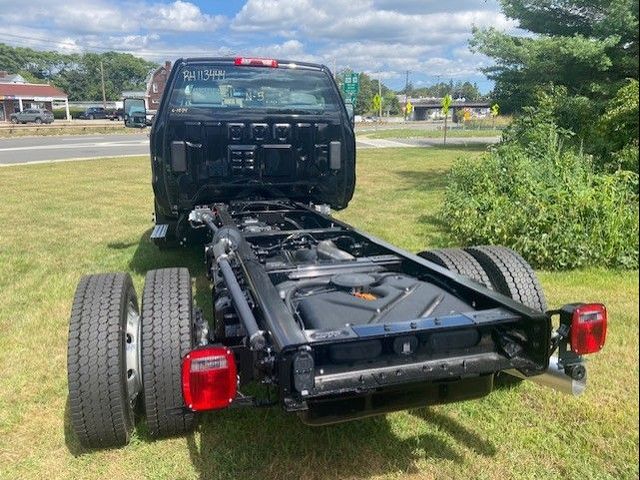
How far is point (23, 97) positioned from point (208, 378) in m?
70.6

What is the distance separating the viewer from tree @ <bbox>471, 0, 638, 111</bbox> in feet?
11.9

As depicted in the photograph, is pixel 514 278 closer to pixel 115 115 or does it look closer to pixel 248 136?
pixel 248 136

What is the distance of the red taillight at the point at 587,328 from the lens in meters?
2.44

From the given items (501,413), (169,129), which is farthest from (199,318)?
(169,129)

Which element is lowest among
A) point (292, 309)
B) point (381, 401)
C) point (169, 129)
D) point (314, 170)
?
point (381, 401)

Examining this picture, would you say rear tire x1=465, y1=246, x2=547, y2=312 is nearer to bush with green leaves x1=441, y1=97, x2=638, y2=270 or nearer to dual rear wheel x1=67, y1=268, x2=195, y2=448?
bush with green leaves x1=441, y1=97, x2=638, y2=270

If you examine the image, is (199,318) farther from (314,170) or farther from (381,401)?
(314,170)

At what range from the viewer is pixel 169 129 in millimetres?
4914

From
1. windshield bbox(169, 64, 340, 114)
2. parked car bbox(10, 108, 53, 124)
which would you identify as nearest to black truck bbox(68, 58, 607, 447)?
windshield bbox(169, 64, 340, 114)

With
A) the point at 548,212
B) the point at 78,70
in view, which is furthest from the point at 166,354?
the point at 78,70

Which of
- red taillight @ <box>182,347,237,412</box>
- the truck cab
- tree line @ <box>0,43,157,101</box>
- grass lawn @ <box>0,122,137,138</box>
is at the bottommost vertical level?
red taillight @ <box>182,347,237,412</box>

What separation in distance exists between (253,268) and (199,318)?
0.44m

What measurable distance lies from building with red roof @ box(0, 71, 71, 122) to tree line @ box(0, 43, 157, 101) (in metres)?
30.7

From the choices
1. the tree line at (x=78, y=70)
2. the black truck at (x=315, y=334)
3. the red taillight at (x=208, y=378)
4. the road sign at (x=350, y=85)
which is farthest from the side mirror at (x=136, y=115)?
the tree line at (x=78, y=70)
